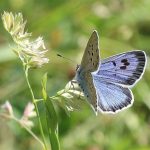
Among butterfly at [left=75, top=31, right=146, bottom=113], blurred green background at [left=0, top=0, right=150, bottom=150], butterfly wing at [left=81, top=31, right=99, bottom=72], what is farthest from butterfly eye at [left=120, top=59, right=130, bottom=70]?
blurred green background at [left=0, top=0, right=150, bottom=150]

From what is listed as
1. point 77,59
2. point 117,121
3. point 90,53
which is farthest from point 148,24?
point 90,53

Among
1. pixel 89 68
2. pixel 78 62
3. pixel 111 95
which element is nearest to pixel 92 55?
pixel 89 68

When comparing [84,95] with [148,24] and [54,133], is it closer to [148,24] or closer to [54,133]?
[54,133]

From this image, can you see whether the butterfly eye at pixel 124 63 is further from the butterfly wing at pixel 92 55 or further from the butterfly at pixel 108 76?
the butterfly wing at pixel 92 55

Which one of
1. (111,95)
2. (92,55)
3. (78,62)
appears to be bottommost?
(78,62)

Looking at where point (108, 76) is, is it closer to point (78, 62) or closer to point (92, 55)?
point (92, 55)

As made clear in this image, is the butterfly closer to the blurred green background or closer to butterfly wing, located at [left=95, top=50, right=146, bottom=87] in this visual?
butterfly wing, located at [left=95, top=50, right=146, bottom=87]

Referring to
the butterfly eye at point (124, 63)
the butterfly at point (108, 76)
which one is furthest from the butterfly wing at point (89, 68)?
the butterfly eye at point (124, 63)

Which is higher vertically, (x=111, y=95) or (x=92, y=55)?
(x=92, y=55)
